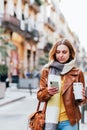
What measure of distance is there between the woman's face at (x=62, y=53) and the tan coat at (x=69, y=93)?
13 cm

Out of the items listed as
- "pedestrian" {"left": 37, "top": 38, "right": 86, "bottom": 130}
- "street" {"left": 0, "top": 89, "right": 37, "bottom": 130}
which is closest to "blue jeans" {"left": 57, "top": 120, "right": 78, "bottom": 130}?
"pedestrian" {"left": 37, "top": 38, "right": 86, "bottom": 130}

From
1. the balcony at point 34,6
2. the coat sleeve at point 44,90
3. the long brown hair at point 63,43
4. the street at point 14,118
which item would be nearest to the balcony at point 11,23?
the balcony at point 34,6

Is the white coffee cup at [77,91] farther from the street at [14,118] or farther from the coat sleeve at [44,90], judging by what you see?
the street at [14,118]

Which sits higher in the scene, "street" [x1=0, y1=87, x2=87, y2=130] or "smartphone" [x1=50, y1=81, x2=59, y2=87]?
"smartphone" [x1=50, y1=81, x2=59, y2=87]

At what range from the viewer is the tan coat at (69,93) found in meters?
4.57

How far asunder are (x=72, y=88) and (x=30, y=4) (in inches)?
1858

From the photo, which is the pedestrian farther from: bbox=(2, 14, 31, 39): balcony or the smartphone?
bbox=(2, 14, 31, 39): balcony

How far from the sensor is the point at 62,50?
4.78 m

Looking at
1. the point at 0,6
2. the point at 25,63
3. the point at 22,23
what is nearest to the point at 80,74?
the point at 0,6

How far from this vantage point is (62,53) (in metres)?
4.79

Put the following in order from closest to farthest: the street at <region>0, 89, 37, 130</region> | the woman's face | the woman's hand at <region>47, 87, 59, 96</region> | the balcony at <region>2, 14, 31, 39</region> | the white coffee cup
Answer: the woman's hand at <region>47, 87, 59, 96</region> < the white coffee cup < the woman's face < the street at <region>0, 89, 37, 130</region> < the balcony at <region>2, 14, 31, 39</region>

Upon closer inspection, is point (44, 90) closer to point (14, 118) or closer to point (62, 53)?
point (62, 53)

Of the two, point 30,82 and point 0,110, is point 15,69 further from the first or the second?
point 0,110

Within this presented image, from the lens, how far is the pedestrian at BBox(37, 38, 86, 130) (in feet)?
14.9
